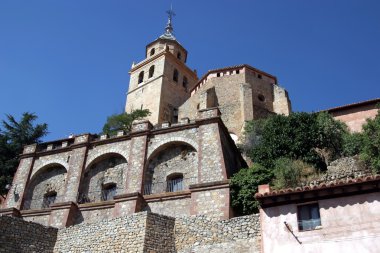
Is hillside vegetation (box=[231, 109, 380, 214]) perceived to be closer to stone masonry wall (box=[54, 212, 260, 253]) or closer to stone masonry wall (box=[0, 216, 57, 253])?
stone masonry wall (box=[54, 212, 260, 253])

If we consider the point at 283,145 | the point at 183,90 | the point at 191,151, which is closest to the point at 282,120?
the point at 283,145

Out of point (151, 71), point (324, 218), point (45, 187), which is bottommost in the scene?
point (324, 218)

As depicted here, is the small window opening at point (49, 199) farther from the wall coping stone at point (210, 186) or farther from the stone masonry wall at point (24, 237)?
the wall coping stone at point (210, 186)

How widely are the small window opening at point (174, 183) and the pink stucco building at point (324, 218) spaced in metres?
12.1

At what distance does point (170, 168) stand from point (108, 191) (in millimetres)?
4642

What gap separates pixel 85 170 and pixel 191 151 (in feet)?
24.9

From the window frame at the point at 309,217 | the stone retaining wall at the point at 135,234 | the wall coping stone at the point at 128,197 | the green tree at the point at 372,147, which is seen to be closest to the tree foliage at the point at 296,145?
the green tree at the point at 372,147

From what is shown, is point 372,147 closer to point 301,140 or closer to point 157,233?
point 301,140

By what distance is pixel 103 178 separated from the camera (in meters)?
30.3

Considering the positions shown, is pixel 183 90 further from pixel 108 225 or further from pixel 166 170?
pixel 108 225

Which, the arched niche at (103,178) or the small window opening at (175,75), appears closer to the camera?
the arched niche at (103,178)

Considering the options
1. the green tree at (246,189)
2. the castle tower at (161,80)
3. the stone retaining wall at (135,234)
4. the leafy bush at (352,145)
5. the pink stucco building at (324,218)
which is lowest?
the pink stucco building at (324,218)

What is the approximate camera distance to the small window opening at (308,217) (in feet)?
49.4

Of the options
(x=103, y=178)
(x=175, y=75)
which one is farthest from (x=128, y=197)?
(x=175, y=75)
